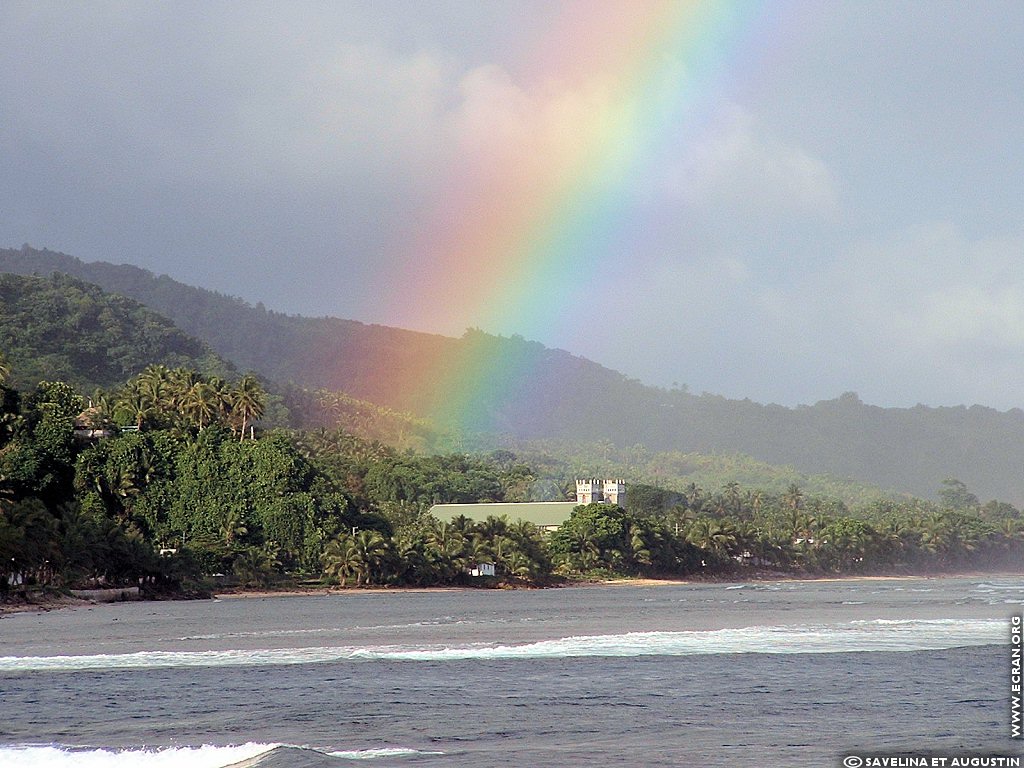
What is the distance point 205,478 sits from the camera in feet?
379

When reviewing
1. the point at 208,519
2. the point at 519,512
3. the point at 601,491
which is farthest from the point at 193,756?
the point at 601,491

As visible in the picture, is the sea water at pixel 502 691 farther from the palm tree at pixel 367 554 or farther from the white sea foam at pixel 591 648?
the palm tree at pixel 367 554

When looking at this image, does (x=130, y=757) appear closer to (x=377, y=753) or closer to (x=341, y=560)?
(x=377, y=753)

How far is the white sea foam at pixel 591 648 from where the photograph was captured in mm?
45656

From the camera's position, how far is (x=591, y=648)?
4997 centimetres

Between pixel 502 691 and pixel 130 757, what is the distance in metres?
14.0

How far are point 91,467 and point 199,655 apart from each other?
221 ft

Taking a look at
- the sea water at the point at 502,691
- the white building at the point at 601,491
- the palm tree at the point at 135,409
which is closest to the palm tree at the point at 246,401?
the palm tree at the point at 135,409

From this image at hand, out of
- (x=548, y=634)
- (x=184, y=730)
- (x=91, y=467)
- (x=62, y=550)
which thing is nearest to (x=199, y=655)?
(x=548, y=634)

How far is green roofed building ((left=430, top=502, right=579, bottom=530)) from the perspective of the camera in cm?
16662

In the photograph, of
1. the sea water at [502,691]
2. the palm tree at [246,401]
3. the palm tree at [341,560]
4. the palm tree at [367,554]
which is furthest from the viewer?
the palm tree at [246,401]

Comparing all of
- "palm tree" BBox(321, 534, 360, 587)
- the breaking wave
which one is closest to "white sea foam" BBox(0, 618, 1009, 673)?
the breaking wave

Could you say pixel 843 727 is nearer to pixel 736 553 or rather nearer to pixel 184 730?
pixel 184 730

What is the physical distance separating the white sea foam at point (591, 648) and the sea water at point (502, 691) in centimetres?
14
